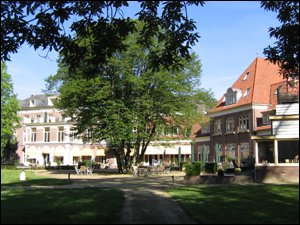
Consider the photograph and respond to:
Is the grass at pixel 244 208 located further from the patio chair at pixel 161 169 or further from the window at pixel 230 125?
the window at pixel 230 125

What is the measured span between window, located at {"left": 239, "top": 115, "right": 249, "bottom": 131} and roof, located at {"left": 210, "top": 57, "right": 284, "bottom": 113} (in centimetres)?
162

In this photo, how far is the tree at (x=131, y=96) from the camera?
1126 inches

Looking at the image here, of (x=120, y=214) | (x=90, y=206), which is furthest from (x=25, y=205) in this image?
(x=120, y=214)

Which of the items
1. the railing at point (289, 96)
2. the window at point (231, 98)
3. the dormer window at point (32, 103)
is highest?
the dormer window at point (32, 103)

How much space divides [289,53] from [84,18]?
7.28 meters

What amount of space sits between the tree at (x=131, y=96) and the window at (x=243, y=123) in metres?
9.56

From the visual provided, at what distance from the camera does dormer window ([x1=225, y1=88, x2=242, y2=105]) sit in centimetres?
4219

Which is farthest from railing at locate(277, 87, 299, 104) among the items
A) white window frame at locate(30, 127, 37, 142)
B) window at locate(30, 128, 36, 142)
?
window at locate(30, 128, 36, 142)

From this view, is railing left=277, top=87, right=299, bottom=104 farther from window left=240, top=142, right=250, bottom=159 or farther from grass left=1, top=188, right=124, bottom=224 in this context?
grass left=1, top=188, right=124, bottom=224

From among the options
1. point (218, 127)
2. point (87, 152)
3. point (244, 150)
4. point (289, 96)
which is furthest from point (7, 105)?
point (289, 96)

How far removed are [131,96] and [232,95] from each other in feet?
56.5

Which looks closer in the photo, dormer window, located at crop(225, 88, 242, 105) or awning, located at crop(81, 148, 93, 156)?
dormer window, located at crop(225, 88, 242, 105)

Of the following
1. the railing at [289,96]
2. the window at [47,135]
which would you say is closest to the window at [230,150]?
the railing at [289,96]

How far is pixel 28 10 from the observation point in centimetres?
886
